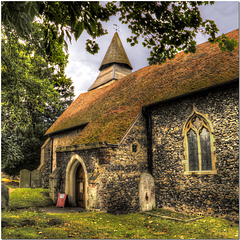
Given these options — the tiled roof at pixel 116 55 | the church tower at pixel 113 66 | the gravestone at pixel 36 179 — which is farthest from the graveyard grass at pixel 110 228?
the tiled roof at pixel 116 55

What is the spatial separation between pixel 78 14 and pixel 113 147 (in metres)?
6.85

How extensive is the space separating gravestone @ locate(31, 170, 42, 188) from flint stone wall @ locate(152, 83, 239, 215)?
1243 cm

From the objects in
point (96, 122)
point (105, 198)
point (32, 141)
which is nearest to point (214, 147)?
point (105, 198)

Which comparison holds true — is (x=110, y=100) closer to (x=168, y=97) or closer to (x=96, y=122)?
(x=96, y=122)

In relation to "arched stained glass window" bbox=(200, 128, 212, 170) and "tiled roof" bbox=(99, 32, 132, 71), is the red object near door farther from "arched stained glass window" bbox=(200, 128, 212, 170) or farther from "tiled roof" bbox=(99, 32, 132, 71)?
"tiled roof" bbox=(99, 32, 132, 71)

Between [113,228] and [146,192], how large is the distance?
136 inches

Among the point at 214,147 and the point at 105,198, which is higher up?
the point at 214,147

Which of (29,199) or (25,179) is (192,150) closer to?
(29,199)

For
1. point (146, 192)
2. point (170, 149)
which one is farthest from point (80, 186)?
point (170, 149)

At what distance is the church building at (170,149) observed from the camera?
9.13 metres

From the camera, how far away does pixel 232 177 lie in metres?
8.70

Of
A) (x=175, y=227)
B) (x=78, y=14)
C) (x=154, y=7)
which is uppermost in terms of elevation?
(x=154, y=7)

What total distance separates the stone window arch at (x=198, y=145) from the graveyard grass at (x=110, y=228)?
6.51ft

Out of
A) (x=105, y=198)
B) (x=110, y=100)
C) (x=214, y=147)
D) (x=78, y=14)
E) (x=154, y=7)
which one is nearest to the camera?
(x=78, y=14)
